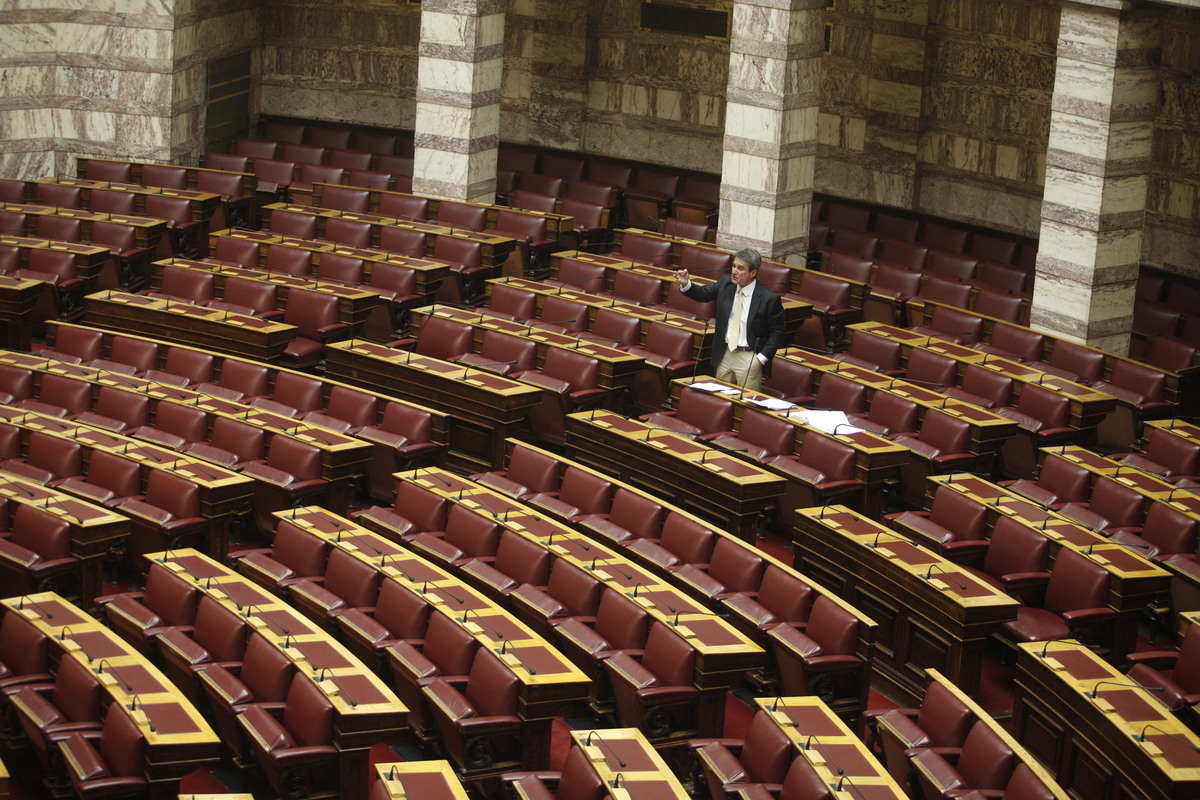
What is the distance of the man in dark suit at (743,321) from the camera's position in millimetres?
9961

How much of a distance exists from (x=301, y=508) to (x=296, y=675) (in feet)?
6.66

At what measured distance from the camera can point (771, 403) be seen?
9.73 m

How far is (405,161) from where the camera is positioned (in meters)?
15.9

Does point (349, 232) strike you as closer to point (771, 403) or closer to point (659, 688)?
point (771, 403)

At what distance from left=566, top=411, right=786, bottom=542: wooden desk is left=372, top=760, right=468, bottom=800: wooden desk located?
3000mm

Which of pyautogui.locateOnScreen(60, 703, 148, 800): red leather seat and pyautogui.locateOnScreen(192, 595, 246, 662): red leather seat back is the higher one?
pyautogui.locateOnScreen(192, 595, 246, 662): red leather seat back

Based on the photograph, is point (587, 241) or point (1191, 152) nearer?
point (1191, 152)

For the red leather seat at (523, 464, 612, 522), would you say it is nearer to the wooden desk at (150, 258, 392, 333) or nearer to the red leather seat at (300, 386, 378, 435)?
the red leather seat at (300, 386, 378, 435)

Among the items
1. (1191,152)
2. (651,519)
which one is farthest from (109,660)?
(1191,152)

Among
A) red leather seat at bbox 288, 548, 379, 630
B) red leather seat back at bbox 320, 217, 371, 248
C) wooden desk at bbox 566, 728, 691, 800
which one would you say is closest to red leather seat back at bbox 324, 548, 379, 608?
red leather seat at bbox 288, 548, 379, 630

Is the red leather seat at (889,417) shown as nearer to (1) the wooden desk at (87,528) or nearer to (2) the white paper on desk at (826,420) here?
(2) the white paper on desk at (826,420)

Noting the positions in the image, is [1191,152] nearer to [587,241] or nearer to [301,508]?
[587,241]

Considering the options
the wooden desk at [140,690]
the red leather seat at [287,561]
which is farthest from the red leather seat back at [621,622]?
the wooden desk at [140,690]

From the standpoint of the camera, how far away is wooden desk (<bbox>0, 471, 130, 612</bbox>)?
321 inches
